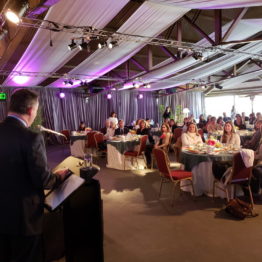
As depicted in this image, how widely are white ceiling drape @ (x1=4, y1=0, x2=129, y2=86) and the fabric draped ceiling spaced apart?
171 inches

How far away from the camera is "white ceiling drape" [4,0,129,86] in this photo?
173 inches

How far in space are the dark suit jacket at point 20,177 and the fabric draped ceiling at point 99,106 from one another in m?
10.5

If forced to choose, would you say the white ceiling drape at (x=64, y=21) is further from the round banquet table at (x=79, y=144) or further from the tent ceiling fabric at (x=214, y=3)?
the round banquet table at (x=79, y=144)

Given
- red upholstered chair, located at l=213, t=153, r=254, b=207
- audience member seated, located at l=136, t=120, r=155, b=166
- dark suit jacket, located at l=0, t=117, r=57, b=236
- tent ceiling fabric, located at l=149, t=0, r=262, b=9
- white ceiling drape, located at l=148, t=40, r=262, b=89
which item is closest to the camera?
dark suit jacket, located at l=0, t=117, r=57, b=236

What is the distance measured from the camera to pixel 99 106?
1386 centimetres

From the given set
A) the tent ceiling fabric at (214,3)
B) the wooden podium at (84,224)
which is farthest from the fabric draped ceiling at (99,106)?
the wooden podium at (84,224)

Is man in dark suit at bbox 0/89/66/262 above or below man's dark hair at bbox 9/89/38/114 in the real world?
below

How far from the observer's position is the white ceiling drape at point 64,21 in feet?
14.4

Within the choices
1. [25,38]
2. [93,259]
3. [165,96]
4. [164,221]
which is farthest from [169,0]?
[165,96]

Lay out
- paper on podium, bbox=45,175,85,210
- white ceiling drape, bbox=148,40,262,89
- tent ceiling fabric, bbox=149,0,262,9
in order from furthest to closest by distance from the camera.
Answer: white ceiling drape, bbox=148,40,262,89, tent ceiling fabric, bbox=149,0,262,9, paper on podium, bbox=45,175,85,210

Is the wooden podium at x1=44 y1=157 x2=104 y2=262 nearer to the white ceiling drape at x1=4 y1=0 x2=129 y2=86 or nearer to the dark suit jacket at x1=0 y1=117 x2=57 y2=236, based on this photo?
the dark suit jacket at x1=0 y1=117 x2=57 y2=236

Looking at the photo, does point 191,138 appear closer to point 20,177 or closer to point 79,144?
point 20,177

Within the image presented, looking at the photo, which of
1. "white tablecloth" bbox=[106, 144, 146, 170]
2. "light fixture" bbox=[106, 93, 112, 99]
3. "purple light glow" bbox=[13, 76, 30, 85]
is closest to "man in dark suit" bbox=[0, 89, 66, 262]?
"white tablecloth" bbox=[106, 144, 146, 170]

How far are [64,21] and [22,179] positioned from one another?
13.4ft
